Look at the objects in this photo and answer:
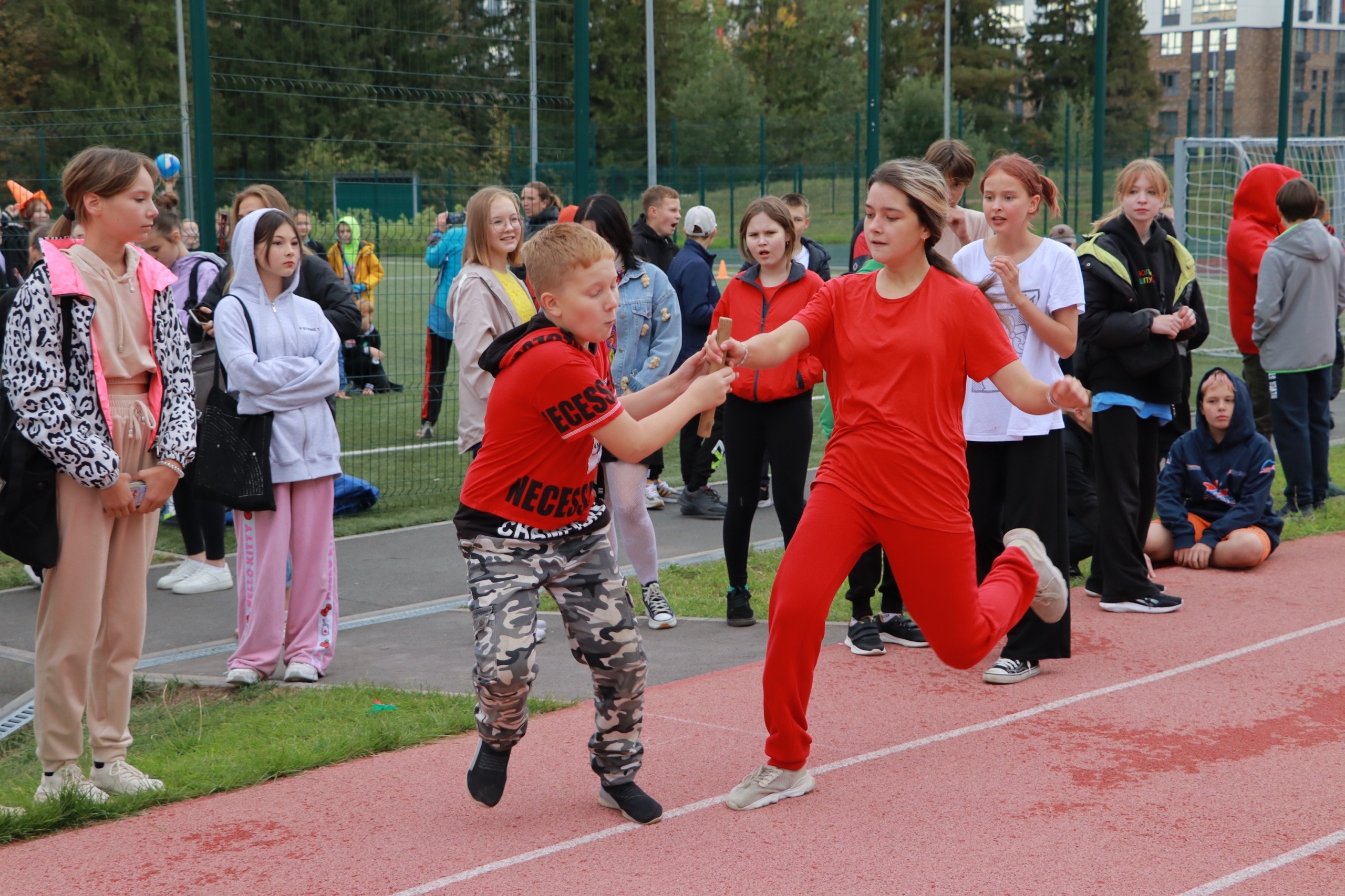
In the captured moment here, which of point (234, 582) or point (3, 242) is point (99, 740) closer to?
point (234, 582)

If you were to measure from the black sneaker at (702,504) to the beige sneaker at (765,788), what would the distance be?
17.1ft

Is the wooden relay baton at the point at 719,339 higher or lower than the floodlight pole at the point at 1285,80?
lower

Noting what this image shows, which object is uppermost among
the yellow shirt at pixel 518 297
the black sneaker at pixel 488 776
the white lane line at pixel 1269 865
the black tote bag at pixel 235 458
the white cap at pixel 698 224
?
the white cap at pixel 698 224

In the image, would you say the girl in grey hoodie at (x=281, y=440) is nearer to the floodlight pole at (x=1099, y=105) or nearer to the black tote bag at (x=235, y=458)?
the black tote bag at (x=235, y=458)

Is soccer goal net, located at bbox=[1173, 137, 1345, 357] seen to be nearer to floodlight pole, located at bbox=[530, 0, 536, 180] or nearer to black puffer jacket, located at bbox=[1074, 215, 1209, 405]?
floodlight pole, located at bbox=[530, 0, 536, 180]

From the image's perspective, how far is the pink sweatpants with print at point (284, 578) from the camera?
5984 millimetres

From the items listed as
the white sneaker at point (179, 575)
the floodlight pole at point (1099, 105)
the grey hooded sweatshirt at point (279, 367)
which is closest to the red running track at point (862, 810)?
the grey hooded sweatshirt at point (279, 367)

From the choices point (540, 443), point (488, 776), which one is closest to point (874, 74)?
point (540, 443)

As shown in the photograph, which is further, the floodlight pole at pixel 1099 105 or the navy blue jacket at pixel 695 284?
the floodlight pole at pixel 1099 105

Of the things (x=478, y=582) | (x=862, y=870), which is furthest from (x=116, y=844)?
(x=862, y=870)

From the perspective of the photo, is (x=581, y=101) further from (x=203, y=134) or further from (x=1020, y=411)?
(x=1020, y=411)

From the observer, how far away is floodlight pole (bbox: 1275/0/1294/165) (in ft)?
63.9

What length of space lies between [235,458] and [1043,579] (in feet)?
11.2

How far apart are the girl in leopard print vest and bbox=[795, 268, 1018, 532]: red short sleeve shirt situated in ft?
7.62
